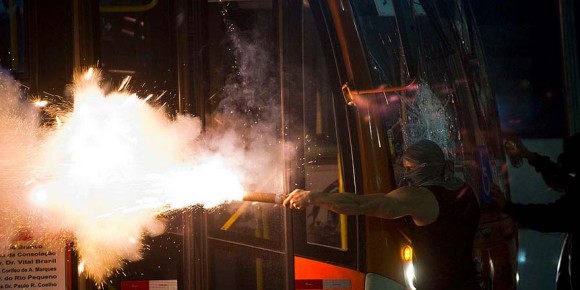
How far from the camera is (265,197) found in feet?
12.3

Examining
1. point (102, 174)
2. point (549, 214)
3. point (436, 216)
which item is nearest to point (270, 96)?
point (436, 216)

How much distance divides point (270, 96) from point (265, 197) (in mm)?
610

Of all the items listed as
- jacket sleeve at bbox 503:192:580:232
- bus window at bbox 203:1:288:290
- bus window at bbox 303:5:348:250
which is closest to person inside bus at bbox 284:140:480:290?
bus window at bbox 303:5:348:250

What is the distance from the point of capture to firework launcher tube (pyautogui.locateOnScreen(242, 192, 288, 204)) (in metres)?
3.73

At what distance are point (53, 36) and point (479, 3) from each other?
3.95 m

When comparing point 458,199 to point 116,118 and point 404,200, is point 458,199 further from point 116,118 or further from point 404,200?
point 116,118

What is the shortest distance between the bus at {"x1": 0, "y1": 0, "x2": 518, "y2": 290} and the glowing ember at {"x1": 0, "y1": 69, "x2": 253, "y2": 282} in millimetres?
124

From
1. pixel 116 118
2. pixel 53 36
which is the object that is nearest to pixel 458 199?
pixel 116 118

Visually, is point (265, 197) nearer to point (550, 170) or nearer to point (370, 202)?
point (370, 202)

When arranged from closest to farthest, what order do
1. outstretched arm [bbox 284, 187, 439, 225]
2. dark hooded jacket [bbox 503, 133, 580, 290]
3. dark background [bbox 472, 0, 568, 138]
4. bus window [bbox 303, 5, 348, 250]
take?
1. outstretched arm [bbox 284, 187, 439, 225]
2. bus window [bbox 303, 5, 348, 250]
3. dark hooded jacket [bbox 503, 133, 580, 290]
4. dark background [bbox 472, 0, 568, 138]

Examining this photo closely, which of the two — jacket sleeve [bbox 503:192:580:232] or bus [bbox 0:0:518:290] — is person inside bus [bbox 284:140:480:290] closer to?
bus [bbox 0:0:518:290]

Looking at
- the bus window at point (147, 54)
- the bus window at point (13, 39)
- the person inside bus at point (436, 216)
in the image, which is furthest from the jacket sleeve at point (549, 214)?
the bus window at point (13, 39)

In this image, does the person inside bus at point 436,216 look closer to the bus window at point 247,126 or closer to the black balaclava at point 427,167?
the black balaclava at point 427,167

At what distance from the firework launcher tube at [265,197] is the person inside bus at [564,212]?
2.23 metres
